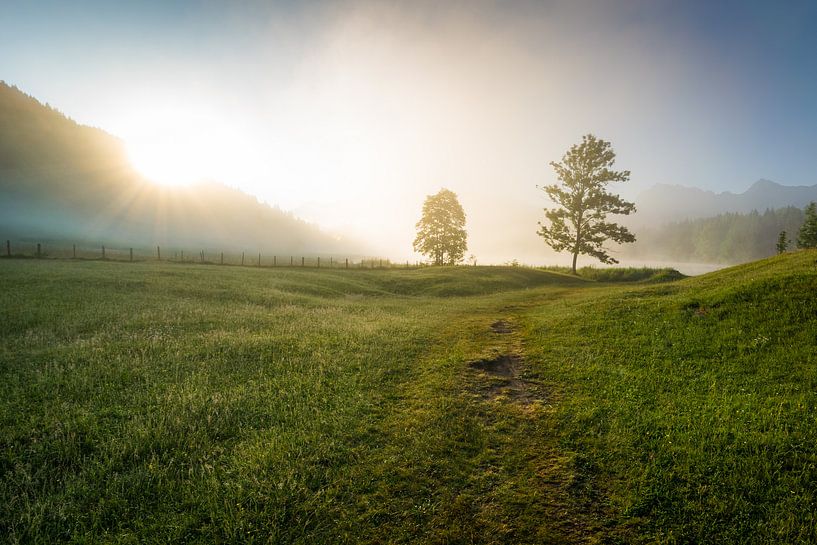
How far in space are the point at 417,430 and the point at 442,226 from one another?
219ft

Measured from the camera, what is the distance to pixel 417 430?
809cm

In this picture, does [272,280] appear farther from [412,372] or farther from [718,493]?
[718,493]

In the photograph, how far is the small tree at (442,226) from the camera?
72.9 m

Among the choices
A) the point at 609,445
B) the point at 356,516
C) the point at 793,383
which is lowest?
the point at 356,516

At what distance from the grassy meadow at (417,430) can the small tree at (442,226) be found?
57171 millimetres

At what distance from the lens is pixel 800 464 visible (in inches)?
247

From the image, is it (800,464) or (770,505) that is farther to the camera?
(800,464)

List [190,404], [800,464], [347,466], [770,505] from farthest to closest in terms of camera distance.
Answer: [190,404] < [347,466] < [800,464] < [770,505]

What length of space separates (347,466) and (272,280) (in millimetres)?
31324

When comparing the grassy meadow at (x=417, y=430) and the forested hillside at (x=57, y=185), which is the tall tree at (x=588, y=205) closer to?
the grassy meadow at (x=417, y=430)

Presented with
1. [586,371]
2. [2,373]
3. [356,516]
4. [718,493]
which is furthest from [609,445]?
[2,373]

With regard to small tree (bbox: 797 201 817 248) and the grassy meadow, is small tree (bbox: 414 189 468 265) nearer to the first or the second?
the grassy meadow

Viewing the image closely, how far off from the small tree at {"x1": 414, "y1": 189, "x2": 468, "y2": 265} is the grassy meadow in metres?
57.2

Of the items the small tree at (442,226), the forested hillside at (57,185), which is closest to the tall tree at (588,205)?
the small tree at (442,226)
